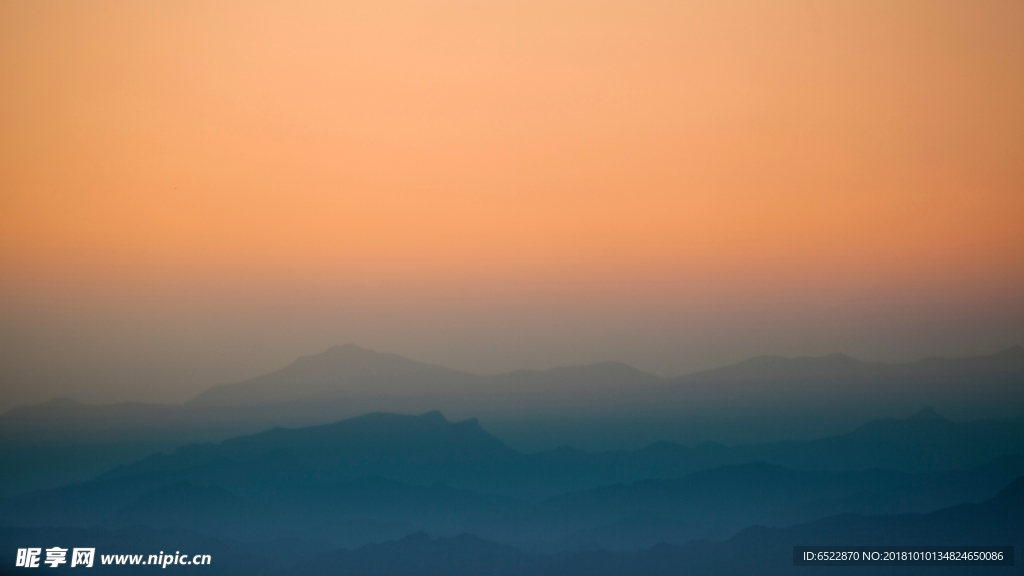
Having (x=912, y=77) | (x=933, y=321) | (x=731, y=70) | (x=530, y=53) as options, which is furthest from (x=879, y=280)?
(x=530, y=53)

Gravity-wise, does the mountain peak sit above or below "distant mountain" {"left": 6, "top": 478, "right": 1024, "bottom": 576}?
above

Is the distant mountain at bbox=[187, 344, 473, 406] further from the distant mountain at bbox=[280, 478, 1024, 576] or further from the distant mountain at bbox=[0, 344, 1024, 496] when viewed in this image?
the distant mountain at bbox=[280, 478, 1024, 576]

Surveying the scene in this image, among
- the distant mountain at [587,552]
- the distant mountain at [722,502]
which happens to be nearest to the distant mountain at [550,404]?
the distant mountain at [722,502]

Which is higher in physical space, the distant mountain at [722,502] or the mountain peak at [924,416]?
the mountain peak at [924,416]

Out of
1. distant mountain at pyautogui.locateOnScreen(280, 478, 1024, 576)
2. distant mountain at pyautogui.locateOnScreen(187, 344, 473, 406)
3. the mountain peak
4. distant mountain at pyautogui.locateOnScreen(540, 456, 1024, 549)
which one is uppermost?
distant mountain at pyautogui.locateOnScreen(187, 344, 473, 406)

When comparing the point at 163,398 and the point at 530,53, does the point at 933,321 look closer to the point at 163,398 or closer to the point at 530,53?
the point at 530,53

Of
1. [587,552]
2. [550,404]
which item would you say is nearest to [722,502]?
[587,552]

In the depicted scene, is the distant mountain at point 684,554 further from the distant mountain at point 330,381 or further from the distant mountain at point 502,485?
the distant mountain at point 330,381

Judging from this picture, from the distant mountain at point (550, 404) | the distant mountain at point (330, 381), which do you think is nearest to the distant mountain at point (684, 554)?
the distant mountain at point (550, 404)

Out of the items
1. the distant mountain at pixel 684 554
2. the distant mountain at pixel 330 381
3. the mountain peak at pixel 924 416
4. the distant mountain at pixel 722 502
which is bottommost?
the distant mountain at pixel 684 554

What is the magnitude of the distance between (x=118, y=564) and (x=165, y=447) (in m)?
0.45

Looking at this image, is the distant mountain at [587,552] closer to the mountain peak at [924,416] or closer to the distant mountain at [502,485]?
the distant mountain at [502,485]

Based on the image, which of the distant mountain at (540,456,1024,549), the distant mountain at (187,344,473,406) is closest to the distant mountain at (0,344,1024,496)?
the distant mountain at (187,344,473,406)

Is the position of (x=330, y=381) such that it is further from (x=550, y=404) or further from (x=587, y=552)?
(x=587, y=552)
